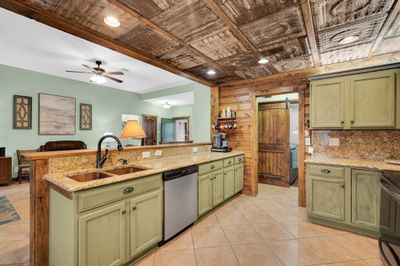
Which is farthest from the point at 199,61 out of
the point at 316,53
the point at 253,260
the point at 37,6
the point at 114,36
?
the point at 253,260

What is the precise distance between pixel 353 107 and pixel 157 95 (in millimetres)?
5940

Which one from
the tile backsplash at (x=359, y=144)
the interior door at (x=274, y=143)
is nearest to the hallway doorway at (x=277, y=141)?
the interior door at (x=274, y=143)

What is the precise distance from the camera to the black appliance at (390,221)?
1510 mm

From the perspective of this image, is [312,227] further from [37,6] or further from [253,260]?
[37,6]

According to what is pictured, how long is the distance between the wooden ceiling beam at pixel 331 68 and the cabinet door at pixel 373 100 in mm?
205

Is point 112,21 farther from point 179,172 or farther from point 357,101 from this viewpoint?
point 357,101

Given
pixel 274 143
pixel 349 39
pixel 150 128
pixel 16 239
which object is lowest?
pixel 16 239

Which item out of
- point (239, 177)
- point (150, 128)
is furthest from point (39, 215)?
point (150, 128)

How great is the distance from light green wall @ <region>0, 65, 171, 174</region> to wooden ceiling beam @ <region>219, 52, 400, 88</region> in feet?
14.9

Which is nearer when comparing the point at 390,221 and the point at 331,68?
the point at 390,221

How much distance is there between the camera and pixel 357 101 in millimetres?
2645

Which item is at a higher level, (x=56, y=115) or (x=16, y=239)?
(x=56, y=115)

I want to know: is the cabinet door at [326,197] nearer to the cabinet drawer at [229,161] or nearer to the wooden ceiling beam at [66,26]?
the cabinet drawer at [229,161]

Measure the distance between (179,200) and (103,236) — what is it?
3.18 feet
